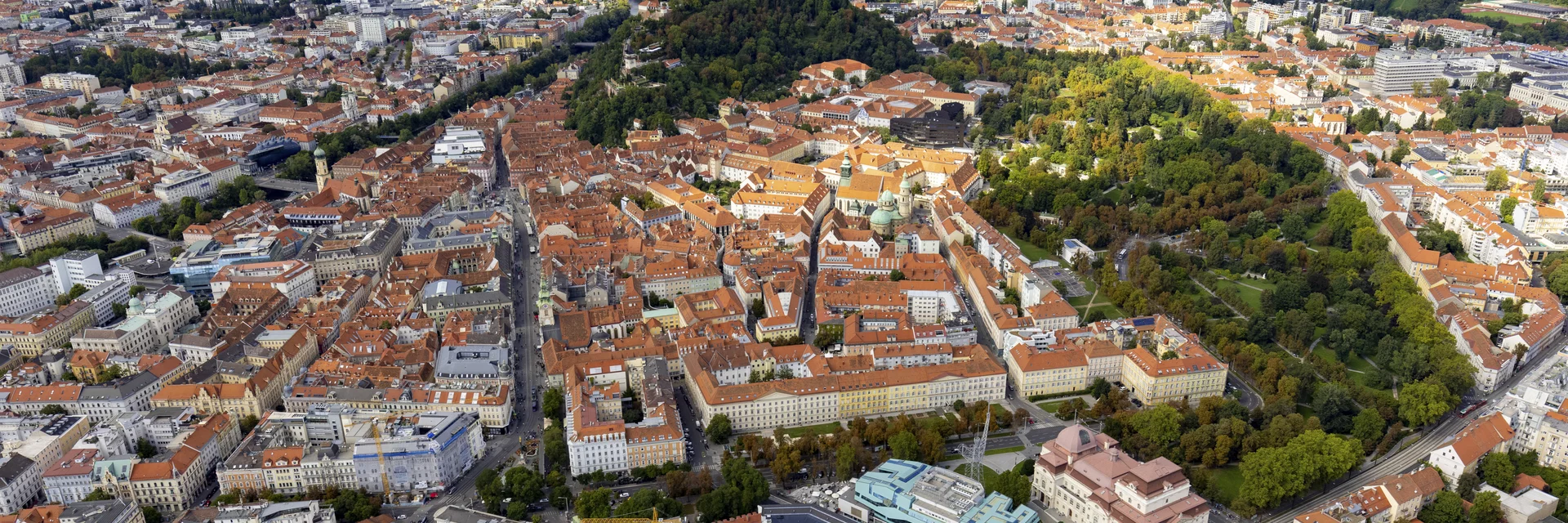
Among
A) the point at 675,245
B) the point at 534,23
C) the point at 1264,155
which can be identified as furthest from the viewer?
the point at 534,23

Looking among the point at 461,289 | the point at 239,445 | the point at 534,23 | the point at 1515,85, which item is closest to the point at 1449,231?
the point at 1515,85

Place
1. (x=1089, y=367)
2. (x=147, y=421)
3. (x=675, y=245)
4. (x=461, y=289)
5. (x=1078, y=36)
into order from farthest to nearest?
(x=1078, y=36) < (x=675, y=245) < (x=461, y=289) < (x=1089, y=367) < (x=147, y=421)

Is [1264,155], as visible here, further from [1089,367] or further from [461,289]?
[461,289]

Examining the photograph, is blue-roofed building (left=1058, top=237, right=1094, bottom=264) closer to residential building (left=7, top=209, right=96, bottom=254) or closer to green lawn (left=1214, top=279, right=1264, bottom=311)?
green lawn (left=1214, top=279, right=1264, bottom=311)

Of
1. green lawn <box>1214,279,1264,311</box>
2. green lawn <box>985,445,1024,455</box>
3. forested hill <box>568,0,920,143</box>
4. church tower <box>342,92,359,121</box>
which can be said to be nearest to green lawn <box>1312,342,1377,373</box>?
green lawn <box>1214,279,1264,311</box>

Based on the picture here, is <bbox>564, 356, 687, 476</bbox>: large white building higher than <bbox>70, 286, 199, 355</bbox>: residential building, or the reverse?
<bbox>70, 286, 199, 355</bbox>: residential building

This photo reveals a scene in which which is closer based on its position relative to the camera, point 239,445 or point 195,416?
point 239,445
